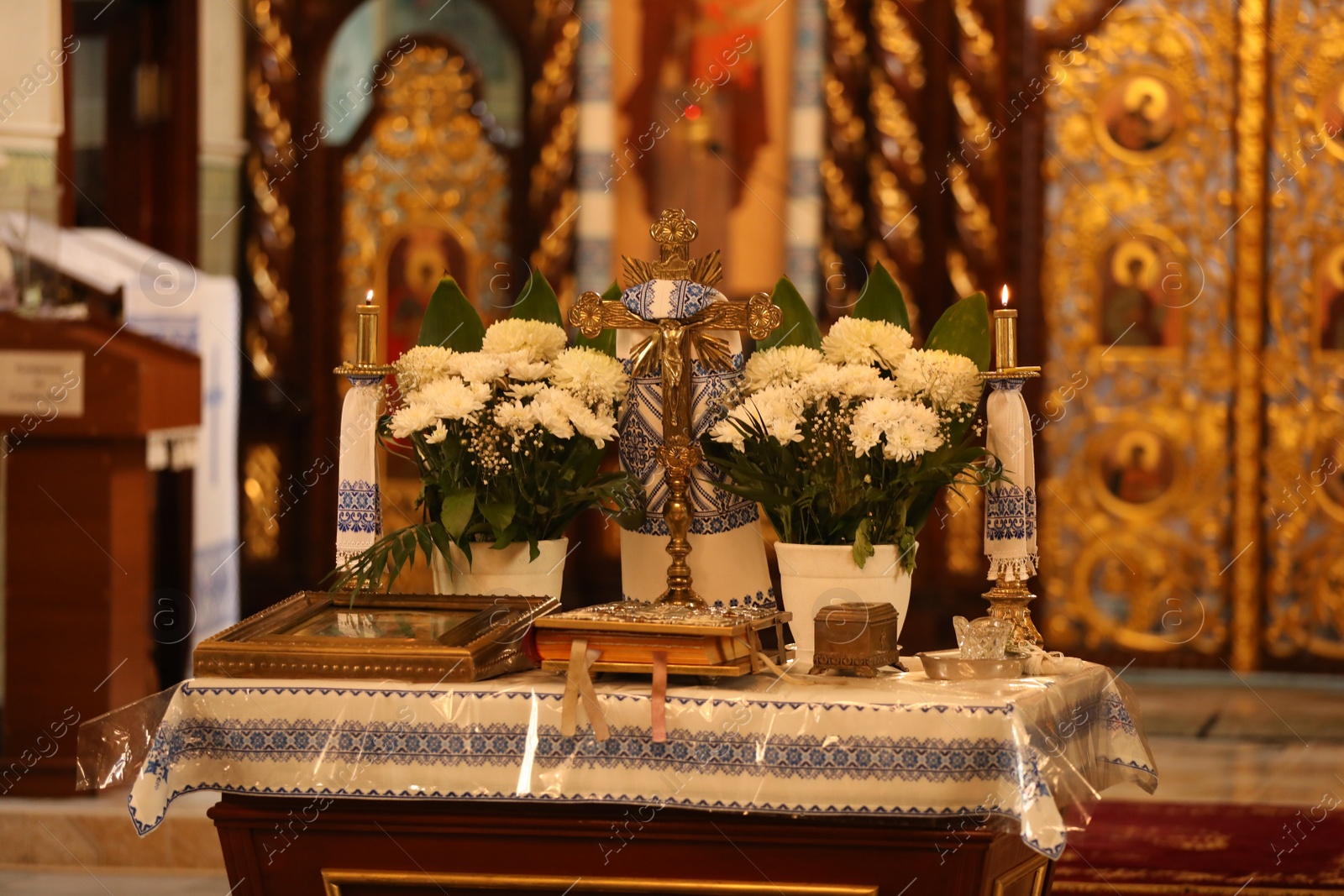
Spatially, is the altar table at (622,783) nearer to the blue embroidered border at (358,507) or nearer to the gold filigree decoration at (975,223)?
the blue embroidered border at (358,507)

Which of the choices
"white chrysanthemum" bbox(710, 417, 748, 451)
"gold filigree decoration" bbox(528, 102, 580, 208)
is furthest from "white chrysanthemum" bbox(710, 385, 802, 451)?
"gold filigree decoration" bbox(528, 102, 580, 208)

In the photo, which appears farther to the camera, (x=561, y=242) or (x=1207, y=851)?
(x=561, y=242)

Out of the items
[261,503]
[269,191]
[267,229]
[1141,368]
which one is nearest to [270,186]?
[269,191]

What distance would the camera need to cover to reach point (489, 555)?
2.68 m

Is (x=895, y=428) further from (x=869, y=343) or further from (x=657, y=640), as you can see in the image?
(x=657, y=640)

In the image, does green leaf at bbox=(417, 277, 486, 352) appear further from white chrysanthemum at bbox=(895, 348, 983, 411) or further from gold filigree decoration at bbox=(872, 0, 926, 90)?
gold filigree decoration at bbox=(872, 0, 926, 90)

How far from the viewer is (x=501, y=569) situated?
2682 mm

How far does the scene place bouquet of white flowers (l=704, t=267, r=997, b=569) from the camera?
2486 mm

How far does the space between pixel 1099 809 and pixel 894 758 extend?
285cm

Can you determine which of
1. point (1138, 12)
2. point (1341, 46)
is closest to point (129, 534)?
point (1138, 12)

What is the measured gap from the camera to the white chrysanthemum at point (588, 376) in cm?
263

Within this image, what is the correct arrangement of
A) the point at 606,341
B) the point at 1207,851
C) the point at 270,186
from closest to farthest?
the point at 606,341 → the point at 1207,851 → the point at 270,186

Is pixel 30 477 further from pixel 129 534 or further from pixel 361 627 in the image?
pixel 361 627

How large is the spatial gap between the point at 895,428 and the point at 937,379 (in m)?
0.14
